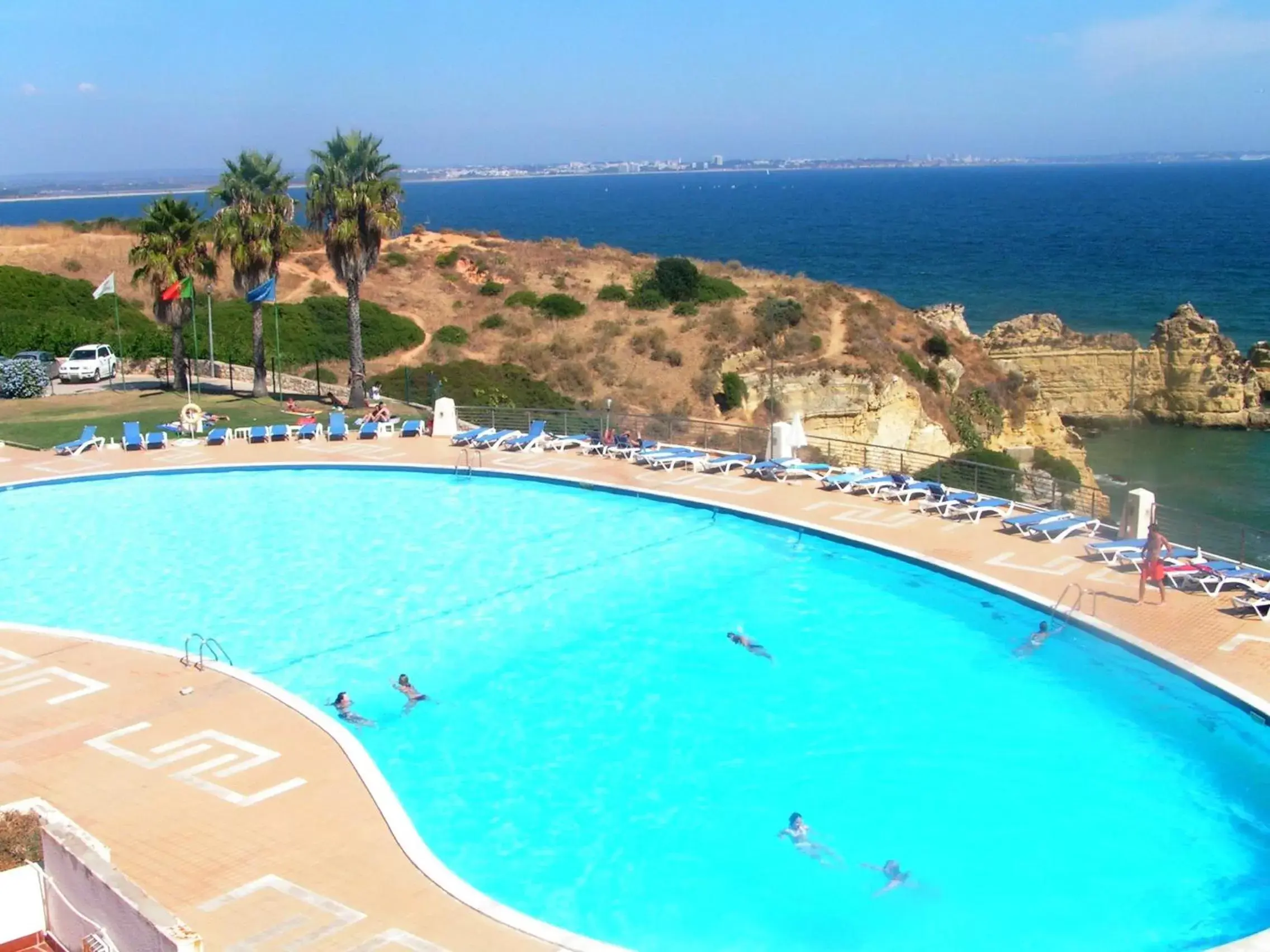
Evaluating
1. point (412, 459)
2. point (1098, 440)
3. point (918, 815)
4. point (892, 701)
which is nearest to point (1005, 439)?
point (1098, 440)

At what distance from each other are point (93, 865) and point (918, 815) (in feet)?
28.7

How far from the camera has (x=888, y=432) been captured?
42188 millimetres

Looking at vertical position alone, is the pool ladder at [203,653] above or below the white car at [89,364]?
below

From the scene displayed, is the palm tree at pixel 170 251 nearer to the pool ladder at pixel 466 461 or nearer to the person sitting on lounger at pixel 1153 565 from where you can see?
the pool ladder at pixel 466 461

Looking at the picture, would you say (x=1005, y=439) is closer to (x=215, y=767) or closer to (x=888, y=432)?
(x=888, y=432)

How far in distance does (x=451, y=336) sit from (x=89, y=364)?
14.9 meters

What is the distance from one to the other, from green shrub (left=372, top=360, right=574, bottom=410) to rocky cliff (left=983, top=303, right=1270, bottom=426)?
96.0 feet

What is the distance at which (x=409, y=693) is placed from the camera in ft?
53.6

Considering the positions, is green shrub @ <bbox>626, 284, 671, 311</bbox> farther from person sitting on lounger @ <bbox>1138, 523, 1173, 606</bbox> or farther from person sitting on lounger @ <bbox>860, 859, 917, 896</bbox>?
person sitting on lounger @ <bbox>860, 859, 917, 896</bbox>

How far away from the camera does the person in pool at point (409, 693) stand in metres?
16.2

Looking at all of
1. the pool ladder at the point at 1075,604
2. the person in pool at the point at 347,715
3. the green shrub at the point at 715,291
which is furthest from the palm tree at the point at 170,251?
the pool ladder at the point at 1075,604

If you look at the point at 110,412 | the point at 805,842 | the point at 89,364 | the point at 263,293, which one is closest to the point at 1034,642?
the point at 805,842

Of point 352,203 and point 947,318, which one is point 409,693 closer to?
point 352,203

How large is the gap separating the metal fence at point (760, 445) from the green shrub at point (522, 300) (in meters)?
16.0
